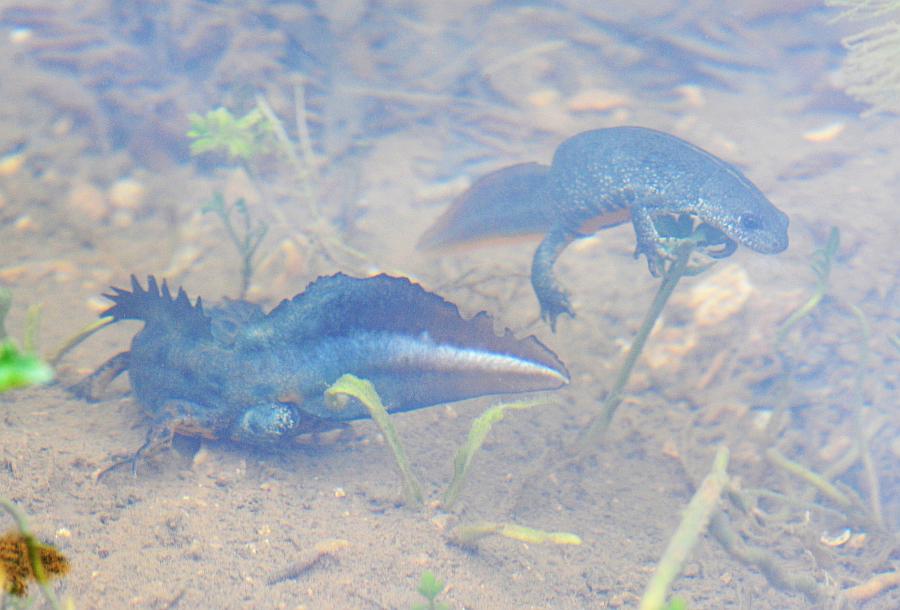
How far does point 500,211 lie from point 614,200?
84cm

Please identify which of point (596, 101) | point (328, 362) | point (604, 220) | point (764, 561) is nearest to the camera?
point (328, 362)

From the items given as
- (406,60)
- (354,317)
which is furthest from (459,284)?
(406,60)

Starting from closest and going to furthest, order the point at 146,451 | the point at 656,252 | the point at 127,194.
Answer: the point at 146,451, the point at 656,252, the point at 127,194

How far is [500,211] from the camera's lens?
425cm

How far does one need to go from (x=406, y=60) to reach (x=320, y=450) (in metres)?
5.04

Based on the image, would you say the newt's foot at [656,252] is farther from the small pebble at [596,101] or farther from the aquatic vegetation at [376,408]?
the small pebble at [596,101]

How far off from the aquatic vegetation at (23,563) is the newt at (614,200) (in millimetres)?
2700

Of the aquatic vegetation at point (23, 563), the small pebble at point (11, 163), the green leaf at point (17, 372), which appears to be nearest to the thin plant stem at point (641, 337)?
the aquatic vegetation at point (23, 563)

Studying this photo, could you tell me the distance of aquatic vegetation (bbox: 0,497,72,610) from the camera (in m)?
1.73

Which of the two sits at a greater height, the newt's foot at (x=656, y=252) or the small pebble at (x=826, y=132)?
the newt's foot at (x=656, y=252)

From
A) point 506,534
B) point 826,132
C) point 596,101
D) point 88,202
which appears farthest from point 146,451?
point 826,132

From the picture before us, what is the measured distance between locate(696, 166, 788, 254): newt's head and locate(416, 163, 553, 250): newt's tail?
1.00m

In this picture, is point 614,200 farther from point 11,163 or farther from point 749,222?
point 11,163

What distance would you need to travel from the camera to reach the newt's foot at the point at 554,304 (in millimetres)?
3797
